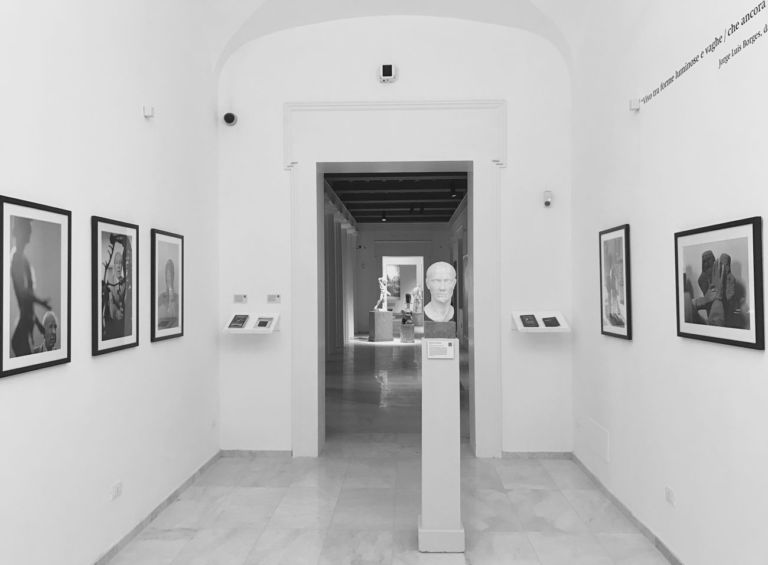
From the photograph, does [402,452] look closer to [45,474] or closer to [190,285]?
[190,285]

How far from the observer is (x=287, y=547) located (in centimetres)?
502

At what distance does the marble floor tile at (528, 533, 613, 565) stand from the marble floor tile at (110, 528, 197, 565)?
305cm

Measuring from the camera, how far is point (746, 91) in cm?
374

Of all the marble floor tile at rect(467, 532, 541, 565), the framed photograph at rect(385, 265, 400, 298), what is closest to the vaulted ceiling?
the framed photograph at rect(385, 265, 400, 298)

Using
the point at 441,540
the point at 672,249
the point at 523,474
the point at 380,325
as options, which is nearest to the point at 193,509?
the point at 441,540

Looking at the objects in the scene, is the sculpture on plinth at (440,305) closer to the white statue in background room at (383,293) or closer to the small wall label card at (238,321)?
the small wall label card at (238,321)

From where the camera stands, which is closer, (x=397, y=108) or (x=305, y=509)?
(x=305, y=509)

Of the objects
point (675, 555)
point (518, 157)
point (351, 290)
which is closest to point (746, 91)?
point (675, 555)

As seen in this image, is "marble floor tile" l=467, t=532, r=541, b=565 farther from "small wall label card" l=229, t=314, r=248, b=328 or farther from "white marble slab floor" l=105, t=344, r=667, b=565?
"small wall label card" l=229, t=314, r=248, b=328

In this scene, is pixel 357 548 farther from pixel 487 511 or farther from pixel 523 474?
pixel 523 474

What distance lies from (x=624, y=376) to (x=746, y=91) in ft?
9.88

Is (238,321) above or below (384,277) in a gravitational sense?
below

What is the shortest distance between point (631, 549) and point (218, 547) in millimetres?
3494

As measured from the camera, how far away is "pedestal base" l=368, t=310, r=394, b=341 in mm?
24953
